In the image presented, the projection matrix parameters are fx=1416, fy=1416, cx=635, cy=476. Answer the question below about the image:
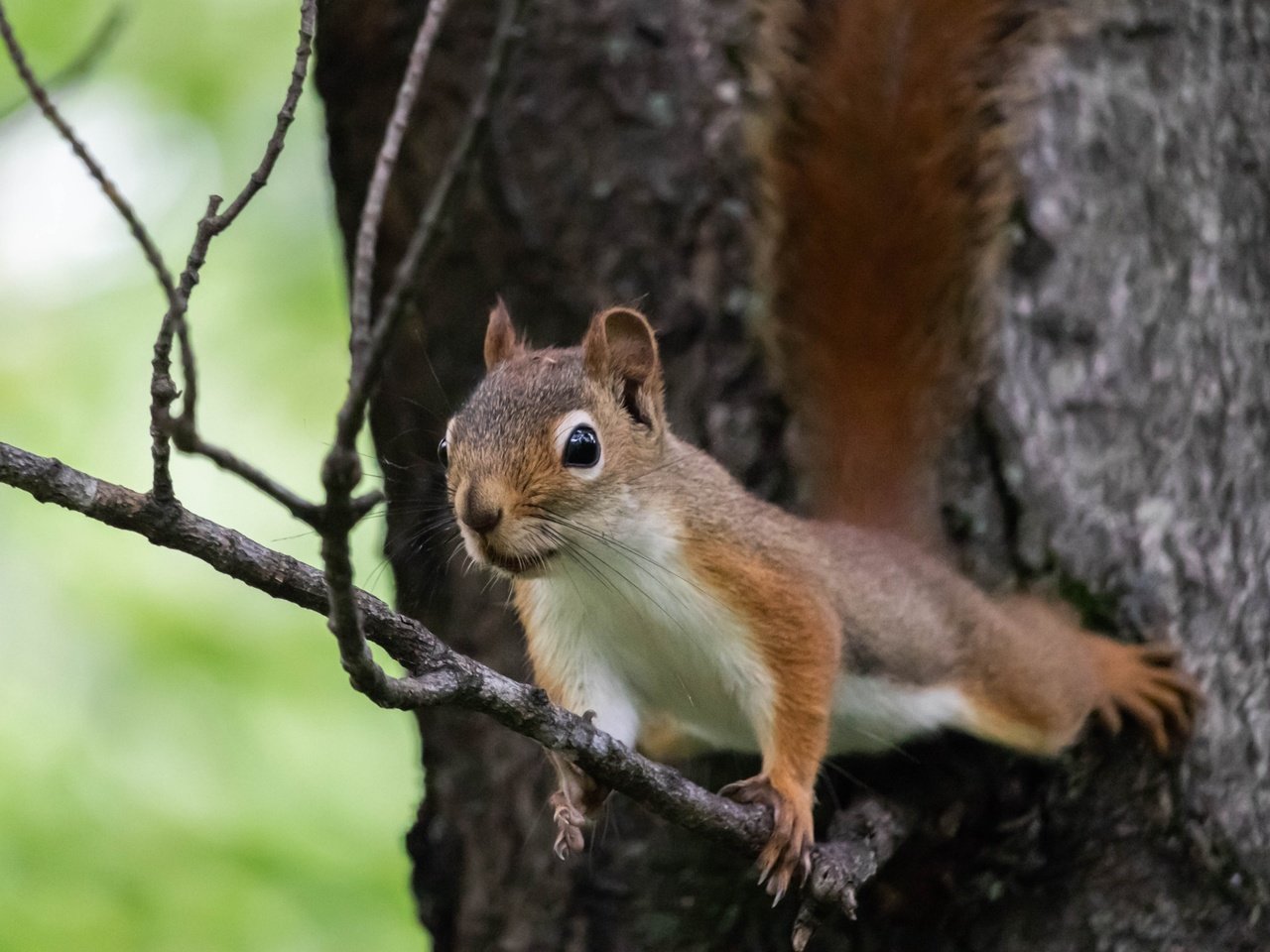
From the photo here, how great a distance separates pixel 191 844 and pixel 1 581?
934 mm

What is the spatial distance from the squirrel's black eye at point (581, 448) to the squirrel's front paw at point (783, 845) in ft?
1.30

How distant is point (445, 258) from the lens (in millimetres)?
2191

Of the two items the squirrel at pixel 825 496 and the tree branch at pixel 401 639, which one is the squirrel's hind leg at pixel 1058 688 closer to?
the squirrel at pixel 825 496

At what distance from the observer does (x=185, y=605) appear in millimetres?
3023

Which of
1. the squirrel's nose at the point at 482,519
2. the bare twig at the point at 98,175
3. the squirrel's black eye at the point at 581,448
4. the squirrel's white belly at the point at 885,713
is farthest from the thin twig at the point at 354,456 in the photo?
the squirrel's white belly at the point at 885,713

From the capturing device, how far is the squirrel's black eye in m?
1.55

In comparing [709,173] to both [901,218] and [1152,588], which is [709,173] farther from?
[1152,588]

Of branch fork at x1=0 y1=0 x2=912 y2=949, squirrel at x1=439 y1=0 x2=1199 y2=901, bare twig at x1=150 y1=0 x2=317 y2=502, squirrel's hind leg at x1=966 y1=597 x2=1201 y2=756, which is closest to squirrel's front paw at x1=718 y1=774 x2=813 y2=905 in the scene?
squirrel at x1=439 y1=0 x2=1199 y2=901

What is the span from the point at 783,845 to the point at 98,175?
956 mm

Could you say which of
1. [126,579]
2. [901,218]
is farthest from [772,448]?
[126,579]

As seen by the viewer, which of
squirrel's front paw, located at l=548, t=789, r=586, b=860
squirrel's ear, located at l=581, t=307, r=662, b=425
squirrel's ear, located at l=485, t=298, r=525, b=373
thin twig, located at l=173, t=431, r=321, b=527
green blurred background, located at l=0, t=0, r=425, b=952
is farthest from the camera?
green blurred background, located at l=0, t=0, r=425, b=952

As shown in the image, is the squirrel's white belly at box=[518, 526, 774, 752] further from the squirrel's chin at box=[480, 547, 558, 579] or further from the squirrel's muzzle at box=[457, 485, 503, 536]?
the squirrel's muzzle at box=[457, 485, 503, 536]

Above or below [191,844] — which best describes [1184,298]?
above

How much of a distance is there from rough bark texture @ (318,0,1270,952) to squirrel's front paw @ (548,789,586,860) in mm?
503
